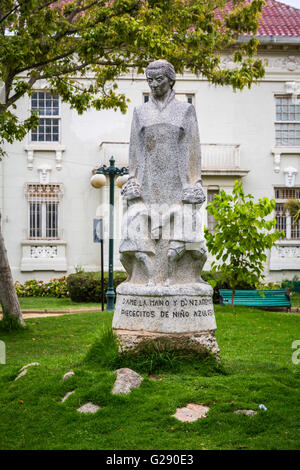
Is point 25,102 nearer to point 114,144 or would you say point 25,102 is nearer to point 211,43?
point 114,144

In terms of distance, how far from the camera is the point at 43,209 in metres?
21.6

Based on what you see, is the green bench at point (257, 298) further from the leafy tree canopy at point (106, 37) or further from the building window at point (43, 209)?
the building window at point (43, 209)

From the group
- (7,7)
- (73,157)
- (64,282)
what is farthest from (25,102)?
(7,7)

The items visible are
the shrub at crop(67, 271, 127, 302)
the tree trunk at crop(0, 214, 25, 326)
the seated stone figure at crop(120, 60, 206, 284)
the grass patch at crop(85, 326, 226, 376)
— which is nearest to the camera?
the grass patch at crop(85, 326, 226, 376)

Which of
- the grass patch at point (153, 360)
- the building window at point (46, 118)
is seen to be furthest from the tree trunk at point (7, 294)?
the building window at point (46, 118)

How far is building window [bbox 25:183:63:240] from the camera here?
21.6 m

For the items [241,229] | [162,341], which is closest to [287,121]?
[241,229]

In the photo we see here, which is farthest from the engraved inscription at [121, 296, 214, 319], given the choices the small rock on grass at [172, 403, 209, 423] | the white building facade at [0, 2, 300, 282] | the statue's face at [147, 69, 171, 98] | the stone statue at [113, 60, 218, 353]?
the white building facade at [0, 2, 300, 282]

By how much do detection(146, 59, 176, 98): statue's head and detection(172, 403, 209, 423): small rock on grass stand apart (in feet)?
11.5

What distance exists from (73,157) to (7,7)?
11.1 m

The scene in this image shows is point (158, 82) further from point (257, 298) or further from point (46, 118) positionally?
point (46, 118)

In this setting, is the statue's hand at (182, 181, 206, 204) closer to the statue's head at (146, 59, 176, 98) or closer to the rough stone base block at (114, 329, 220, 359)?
the statue's head at (146, 59, 176, 98)

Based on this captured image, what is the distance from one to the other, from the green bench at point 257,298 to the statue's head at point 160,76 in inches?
346

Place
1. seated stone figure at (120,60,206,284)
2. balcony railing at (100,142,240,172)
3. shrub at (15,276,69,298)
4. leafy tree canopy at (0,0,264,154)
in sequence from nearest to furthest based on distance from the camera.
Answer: seated stone figure at (120,60,206,284) → leafy tree canopy at (0,0,264,154) → shrub at (15,276,69,298) → balcony railing at (100,142,240,172)
